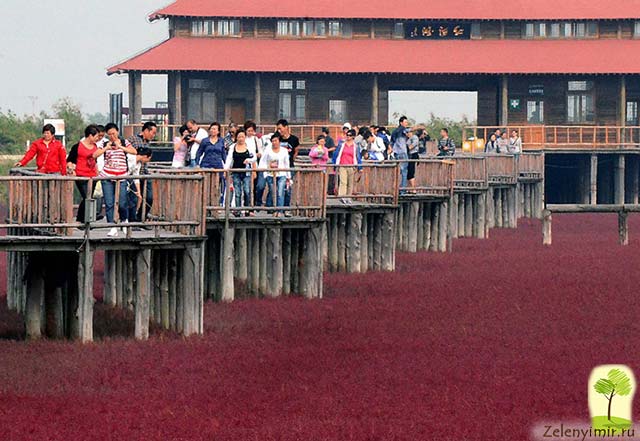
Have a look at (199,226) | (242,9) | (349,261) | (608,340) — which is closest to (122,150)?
(199,226)

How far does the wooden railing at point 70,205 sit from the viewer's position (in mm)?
21641

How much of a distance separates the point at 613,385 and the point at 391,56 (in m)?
47.9

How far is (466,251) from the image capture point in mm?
39594

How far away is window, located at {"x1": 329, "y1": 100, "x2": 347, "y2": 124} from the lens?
2603 inches

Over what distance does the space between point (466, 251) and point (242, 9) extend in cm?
3018

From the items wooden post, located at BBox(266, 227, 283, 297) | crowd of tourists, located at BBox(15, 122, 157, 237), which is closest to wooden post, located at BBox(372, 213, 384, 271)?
wooden post, located at BBox(266, 227, 283, 297)

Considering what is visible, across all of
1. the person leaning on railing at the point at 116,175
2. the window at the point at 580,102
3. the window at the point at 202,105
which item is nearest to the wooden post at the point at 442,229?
the person leaning on railing at the point at 116,175

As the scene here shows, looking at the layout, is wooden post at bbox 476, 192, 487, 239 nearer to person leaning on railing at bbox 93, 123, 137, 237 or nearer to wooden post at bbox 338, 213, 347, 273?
wooden post at bbox 338, 213, 347, 273

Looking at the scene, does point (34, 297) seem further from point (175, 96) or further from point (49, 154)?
point (175, 96)

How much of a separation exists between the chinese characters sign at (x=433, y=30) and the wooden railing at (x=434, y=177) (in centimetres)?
3036

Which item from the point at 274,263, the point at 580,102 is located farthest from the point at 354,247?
the point at 580,102

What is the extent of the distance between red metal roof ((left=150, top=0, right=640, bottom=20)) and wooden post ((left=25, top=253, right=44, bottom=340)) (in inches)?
1754

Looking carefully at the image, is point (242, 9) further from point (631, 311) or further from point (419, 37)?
point (631, 311)

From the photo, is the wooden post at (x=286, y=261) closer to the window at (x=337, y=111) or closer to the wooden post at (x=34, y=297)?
the wooden post at (x=34, y=297)
